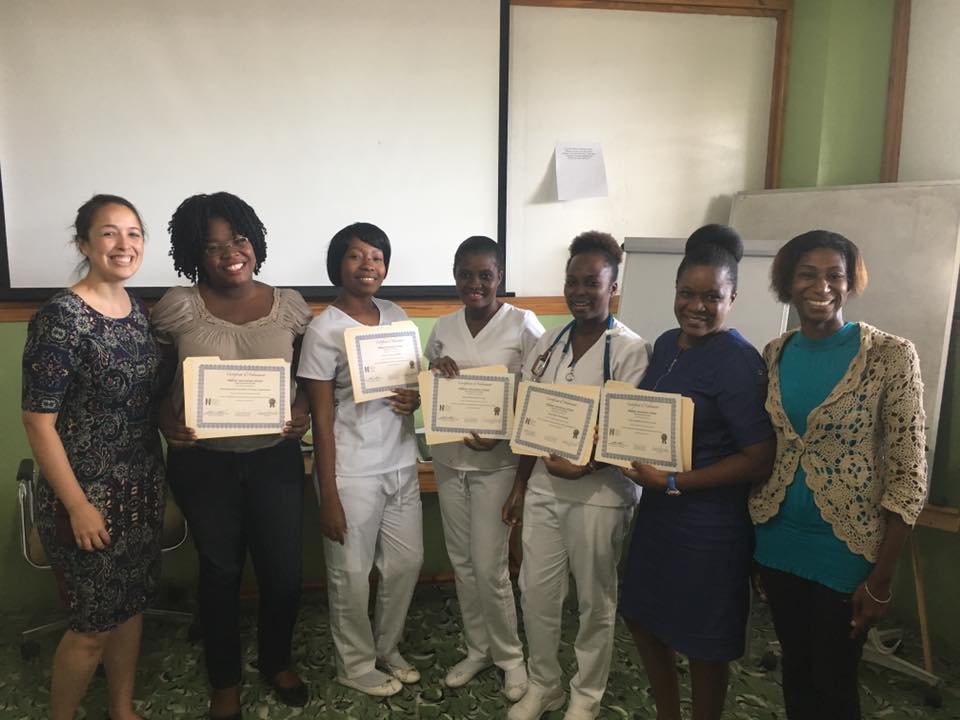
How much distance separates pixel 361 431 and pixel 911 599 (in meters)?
2.55

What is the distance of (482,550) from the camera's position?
7.23ft

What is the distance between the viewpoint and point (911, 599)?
2.86 meters

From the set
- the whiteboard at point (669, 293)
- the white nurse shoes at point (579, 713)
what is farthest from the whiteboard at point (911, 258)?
the white nurse shoes at point (579, 713)

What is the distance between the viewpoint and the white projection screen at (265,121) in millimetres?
2635

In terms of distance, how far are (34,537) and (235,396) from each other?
1.39 meters

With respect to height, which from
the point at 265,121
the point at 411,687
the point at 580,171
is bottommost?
the point at 411,687

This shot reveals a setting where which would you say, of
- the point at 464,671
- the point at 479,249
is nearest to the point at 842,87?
the point at 479,249

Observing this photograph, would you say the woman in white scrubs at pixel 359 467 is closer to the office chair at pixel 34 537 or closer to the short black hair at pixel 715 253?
the office chair at pixel 34 537

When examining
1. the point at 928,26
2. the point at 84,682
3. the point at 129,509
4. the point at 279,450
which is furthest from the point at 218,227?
the point at 928,26

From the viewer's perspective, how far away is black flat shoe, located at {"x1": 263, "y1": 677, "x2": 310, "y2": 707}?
90.4 inches

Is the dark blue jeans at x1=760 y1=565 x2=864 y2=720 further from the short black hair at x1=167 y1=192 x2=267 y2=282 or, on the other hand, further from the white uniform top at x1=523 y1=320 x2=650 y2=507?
the short black hair at x1=167 y1=192 x2=267 y2=282

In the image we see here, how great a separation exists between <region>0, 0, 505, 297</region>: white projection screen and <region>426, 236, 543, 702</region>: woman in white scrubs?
949mm

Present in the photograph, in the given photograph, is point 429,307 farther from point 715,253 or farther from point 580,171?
point 715,253

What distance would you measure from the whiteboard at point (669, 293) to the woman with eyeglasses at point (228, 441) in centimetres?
143
